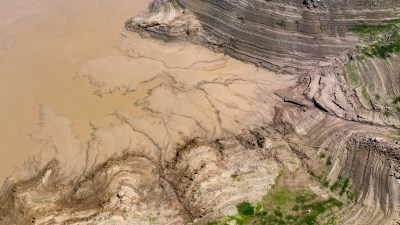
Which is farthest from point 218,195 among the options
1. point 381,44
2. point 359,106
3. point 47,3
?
point 47,3

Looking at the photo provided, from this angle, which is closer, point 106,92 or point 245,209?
point 245,209

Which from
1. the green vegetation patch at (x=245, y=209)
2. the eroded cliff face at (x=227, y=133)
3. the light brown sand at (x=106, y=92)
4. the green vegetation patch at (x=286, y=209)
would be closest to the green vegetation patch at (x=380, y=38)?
the eroded cliff face at (x=227, y=133)

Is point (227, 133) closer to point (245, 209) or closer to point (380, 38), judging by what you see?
point (245, 209)

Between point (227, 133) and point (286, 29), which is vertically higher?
point (286, 29)

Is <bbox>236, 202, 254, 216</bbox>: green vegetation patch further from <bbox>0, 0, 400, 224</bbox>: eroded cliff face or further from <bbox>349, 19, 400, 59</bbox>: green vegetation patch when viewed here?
<bbox>349, 19, 400, 59</bbox>: green vegetation patch

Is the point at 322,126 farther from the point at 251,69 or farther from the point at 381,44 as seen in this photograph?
the point at 381,44

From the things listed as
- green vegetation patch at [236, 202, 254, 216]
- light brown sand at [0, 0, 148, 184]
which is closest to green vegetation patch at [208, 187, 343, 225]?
green vegetation patch at [236, 202, 254, 216]

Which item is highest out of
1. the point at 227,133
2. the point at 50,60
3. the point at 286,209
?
the point at 227,133

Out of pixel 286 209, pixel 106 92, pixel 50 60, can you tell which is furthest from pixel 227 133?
pixel 50 60
